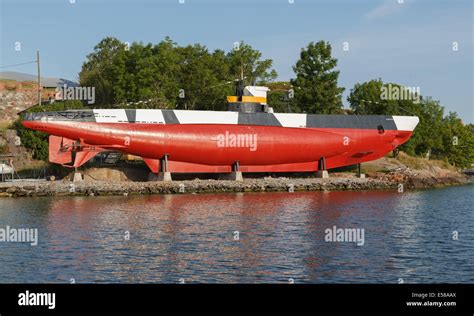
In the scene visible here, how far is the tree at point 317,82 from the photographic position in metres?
89.4

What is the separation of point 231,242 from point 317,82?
61024mm

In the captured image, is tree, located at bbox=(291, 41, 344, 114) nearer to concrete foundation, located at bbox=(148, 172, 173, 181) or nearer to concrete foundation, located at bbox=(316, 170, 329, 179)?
concrete foundation, located at bbox=(316, 170, 329, 179)

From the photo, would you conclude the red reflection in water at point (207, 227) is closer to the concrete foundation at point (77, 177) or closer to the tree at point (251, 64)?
the concrete foundation at point (77, 177)

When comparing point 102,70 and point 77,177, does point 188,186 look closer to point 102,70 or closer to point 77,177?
point 77,177

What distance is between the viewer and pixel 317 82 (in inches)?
3565

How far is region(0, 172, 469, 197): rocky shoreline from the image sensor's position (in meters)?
54.8

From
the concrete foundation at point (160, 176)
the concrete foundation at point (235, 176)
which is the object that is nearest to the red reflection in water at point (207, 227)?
the concrete foundation at point (160, 176)

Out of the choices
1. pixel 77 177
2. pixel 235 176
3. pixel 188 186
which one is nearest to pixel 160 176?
pixel 188 186

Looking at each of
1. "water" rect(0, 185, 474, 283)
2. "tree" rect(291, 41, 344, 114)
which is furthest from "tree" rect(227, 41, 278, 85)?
"water" rect(0, 185, 474, 283)

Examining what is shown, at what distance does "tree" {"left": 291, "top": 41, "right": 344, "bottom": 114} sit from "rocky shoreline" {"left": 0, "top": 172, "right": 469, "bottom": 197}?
21190 mm

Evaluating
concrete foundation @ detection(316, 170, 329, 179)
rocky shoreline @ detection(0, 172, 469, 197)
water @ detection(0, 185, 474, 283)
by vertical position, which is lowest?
water @ detection(0, 185, 474, 283)

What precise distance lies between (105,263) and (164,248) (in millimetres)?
4064

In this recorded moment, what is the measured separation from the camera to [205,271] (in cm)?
2642
